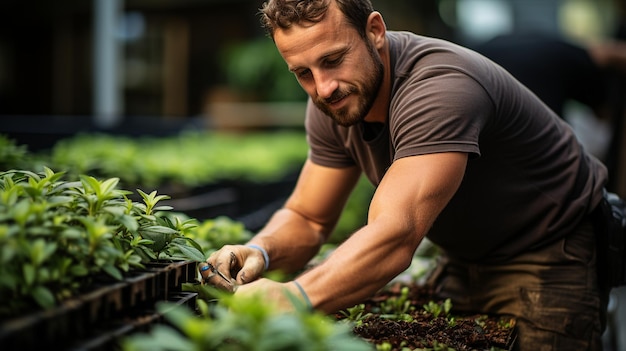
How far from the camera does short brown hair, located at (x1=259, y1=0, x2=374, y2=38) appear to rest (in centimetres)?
284

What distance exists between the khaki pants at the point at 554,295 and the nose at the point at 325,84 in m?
1.29

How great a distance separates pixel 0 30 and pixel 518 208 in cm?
1537

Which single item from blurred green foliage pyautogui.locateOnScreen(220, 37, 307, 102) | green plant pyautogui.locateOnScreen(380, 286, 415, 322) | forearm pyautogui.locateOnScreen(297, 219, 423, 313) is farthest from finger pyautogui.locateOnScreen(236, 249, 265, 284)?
blurred green foliage pyautogui.locateOnScreen(220, 37, 307, 102)

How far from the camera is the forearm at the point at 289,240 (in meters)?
3.31

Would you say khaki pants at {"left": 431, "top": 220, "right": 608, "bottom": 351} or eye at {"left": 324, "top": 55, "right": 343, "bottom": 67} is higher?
eye at {"left": 324, "top": 55, "right": 343, "bottom": 67}

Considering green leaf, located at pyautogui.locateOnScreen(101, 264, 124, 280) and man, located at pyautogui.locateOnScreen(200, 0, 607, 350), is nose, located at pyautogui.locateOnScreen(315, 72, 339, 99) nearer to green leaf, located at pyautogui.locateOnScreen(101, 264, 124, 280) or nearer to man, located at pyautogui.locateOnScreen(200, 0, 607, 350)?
man, located at pyautogui.locateOnScreen(200, 0, 607, 350)

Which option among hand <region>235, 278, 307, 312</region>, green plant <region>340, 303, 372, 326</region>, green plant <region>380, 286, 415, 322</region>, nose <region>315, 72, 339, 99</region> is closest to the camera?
hand <region>235, 278, 307, 312</region>

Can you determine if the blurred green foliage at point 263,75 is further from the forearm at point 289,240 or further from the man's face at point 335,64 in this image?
the man's face at point 335,64

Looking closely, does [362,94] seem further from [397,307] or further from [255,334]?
[255,334]

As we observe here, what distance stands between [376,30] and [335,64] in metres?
0.30

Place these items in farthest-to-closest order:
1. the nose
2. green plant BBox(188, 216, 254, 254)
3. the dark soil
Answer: green plant BBox(188, 216, 254, 254) < the nose < the dark soil

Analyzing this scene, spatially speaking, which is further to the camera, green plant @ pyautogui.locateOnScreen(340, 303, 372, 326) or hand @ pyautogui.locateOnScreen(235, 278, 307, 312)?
green plant @ pyautogui.locateOnScreen(340, 303, 372, 326)

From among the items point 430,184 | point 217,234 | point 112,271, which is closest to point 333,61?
point 430,184

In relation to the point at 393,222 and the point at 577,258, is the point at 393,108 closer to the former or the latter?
the point at 393,222
